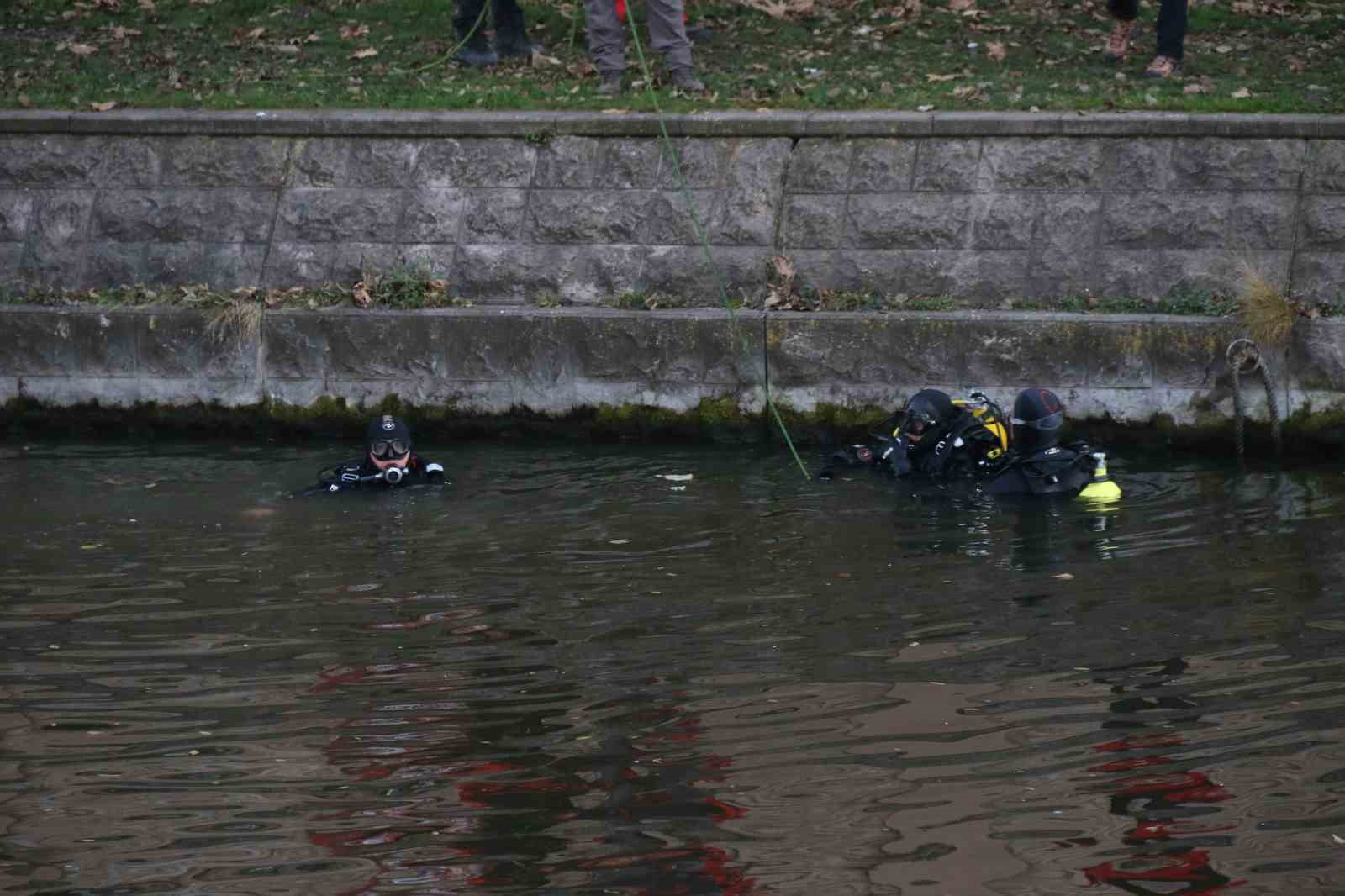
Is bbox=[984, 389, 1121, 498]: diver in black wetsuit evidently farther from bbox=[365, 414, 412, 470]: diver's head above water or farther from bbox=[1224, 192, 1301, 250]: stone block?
bbox=[365, 414, 412, 470]: diver's head above water

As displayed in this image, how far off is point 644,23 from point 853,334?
6.48 m

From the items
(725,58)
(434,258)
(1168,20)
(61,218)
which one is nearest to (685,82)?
(725,58)

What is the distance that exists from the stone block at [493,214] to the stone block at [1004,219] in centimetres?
325

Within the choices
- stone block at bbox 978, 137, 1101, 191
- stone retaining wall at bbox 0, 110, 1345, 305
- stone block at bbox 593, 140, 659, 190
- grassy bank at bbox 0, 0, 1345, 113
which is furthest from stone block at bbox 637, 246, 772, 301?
stone block at bbox 978, 137, 1101, 191

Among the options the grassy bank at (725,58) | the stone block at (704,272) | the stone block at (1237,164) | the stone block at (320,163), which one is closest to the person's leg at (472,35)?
the grassy bank at (725,58)

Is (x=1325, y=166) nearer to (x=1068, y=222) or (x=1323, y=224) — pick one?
(x=1323, y=224)

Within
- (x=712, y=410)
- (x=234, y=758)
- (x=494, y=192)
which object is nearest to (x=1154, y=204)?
(x=712, y=410)

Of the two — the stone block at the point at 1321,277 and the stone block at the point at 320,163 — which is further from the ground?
the stone block at the point at 320,163

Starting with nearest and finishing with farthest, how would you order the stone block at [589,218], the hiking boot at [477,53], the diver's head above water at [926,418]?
1. the diver's head above water at [926,418]
2. the stone block at [589,218]
3. the hiking boot at [477,53]

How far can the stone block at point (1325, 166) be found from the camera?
13.3 metres

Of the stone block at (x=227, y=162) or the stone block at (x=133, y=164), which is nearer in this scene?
the stone block at (x=227, y=162)

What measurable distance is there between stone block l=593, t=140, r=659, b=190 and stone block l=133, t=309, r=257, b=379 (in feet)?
10.3

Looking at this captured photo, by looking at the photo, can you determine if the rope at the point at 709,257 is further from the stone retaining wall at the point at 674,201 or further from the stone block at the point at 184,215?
the stone block at the point at 184,215

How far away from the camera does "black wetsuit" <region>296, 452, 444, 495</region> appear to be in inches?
470
